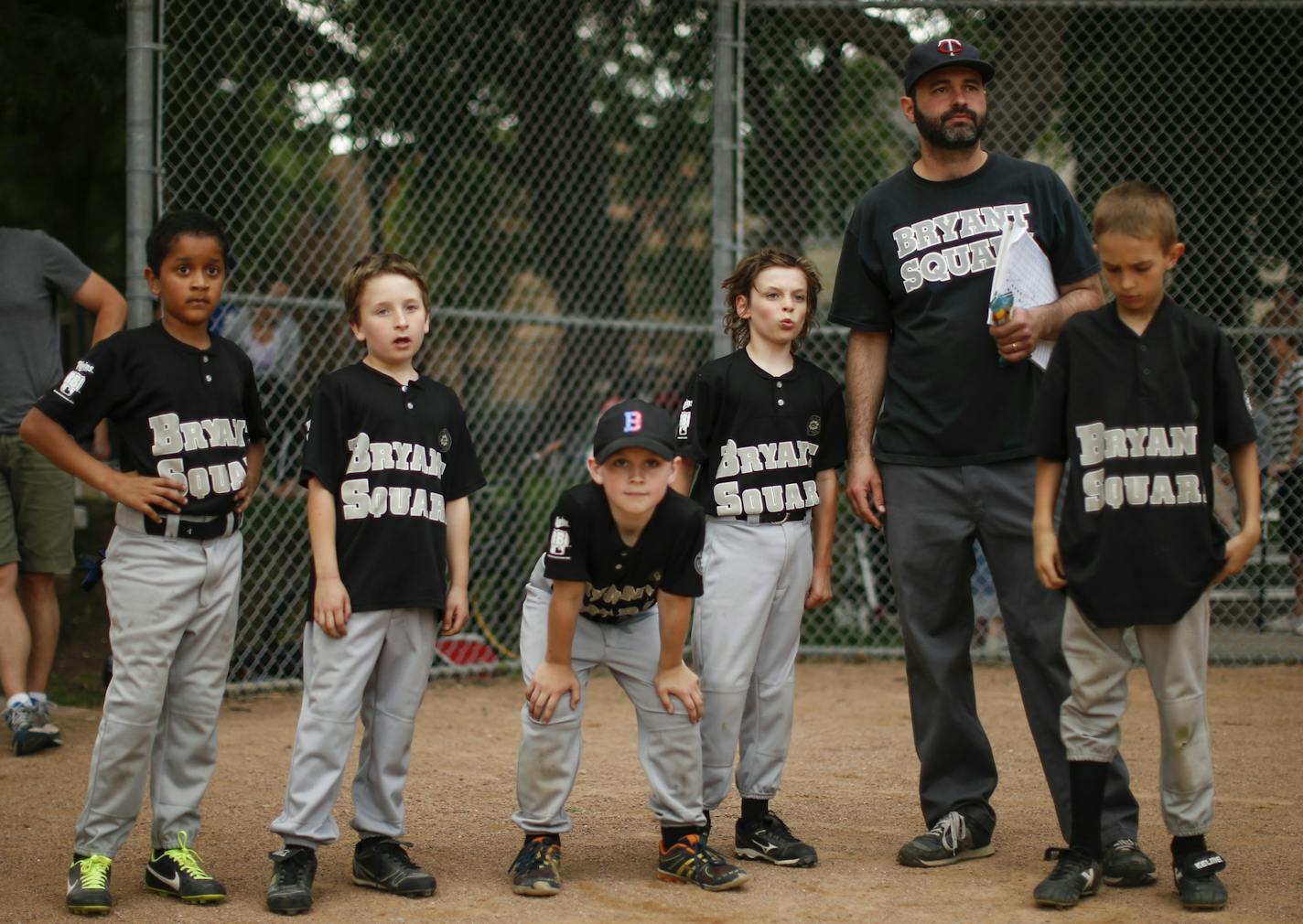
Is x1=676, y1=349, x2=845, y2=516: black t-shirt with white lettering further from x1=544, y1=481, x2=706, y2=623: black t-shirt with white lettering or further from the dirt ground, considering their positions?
the dirt ground

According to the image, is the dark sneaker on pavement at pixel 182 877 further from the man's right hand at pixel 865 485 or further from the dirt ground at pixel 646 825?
the man's right hand at pixel 865 485

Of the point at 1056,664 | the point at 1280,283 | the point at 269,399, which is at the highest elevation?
the point at 1280,283

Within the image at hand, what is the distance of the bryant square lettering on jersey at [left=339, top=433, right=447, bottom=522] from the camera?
12.4ft

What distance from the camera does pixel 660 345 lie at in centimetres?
799

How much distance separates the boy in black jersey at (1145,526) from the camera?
3.57 meters

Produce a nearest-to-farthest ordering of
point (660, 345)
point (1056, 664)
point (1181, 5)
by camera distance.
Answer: point (1056, 664), point (1181, 5), point (660, 345)

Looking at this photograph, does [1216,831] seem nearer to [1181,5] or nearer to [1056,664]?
[1056,664]

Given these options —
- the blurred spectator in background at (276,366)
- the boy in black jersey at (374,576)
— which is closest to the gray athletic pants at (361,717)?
the boy in black jersey at (374,576)

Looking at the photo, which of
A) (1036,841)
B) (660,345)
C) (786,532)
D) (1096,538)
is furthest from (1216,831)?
(660,345)

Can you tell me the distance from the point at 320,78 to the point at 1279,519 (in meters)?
5.95

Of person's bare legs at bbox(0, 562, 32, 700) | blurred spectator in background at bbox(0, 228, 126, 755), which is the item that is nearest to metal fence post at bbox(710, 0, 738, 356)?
blurred spectator in background at bbox(0, 228, 126, 755)

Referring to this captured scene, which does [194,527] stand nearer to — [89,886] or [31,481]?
[89,886]

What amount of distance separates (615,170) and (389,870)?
5515mm

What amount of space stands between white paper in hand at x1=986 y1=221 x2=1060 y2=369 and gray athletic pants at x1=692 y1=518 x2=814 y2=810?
86 centimetres
